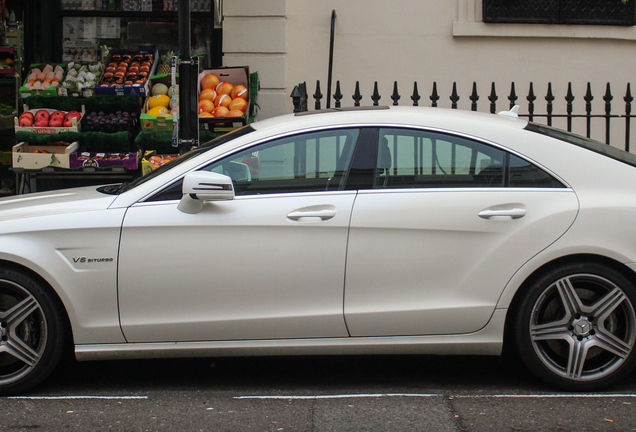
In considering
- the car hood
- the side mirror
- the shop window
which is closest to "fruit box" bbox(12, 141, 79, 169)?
the car hood

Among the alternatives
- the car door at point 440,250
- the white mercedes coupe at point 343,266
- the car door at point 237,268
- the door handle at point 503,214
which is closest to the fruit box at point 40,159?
the white mercedes coupe at point 343,266

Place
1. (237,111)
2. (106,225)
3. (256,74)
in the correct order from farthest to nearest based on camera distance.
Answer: (256,74)
(237,111)
(106,225)

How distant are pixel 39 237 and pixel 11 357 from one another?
706 mm

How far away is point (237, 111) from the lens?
342 inches

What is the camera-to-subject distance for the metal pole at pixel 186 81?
22.7ft

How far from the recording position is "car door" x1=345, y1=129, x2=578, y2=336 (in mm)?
4590

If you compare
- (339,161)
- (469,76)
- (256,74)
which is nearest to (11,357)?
(339,161)

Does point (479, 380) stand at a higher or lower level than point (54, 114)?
lower

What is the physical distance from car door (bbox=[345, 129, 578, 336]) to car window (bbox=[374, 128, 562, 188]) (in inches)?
2.2

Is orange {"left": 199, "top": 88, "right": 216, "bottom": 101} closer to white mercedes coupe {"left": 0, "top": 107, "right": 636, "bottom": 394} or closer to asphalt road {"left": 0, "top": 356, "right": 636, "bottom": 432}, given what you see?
asphalt road {"left": 0, "top": 356, "right": 636, "bottom": 432}

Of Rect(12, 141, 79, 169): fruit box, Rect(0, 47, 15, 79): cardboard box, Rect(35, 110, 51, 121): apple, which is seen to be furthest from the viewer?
Rect(0, 47, 15, 79): cardboard box

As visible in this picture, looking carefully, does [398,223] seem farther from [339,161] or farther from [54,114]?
[54,114]

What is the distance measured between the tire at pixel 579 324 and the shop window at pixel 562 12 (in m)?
6.23

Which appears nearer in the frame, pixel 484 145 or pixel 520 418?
pixel 520 418
